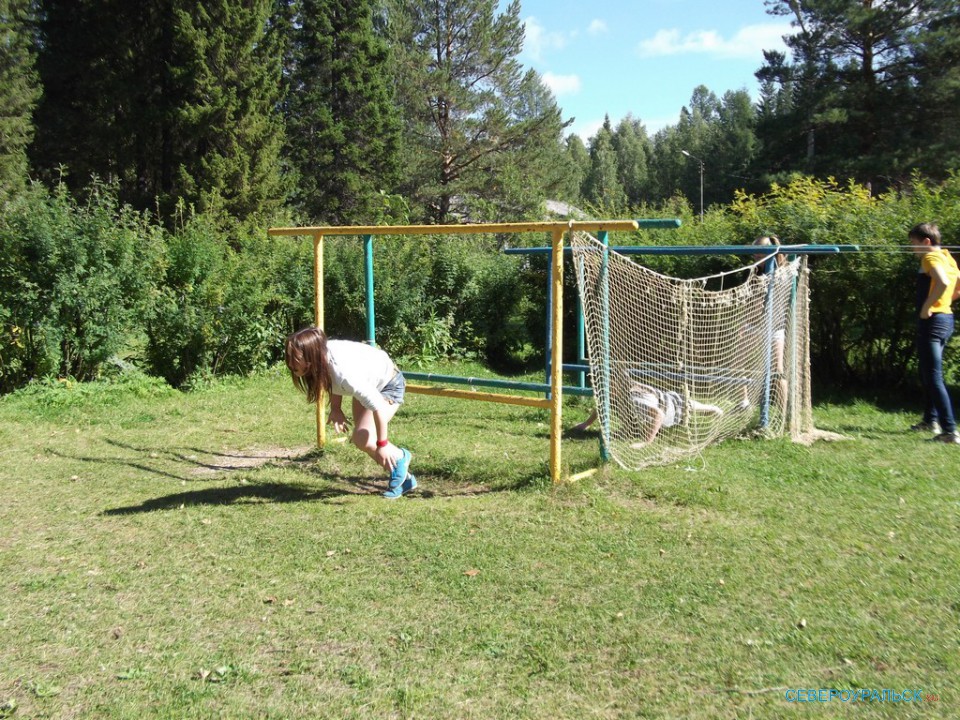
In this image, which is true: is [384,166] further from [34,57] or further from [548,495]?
[548,495]

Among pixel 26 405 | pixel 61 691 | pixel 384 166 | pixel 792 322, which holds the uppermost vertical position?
pixel 384 166

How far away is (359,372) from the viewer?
5547mm

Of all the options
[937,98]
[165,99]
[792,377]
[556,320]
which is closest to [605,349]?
[556,320]

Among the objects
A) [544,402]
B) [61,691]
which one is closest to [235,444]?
[544,402]

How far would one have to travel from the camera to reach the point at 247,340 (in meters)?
10.8

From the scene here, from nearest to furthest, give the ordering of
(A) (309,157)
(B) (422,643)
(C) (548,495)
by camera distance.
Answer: (B) (422,643) → (C) (548,495) → (A) (309,157)

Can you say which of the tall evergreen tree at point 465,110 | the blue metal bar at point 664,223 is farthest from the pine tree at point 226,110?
the blue metal bar at point 664,223

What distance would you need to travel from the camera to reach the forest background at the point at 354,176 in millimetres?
9336

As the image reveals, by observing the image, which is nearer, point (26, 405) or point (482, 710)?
point (482, 710)

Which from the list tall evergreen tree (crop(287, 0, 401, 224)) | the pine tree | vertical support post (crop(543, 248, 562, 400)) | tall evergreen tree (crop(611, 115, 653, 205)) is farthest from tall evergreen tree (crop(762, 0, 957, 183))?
tall evergreen tree (crop(611, 115, 653, 205))

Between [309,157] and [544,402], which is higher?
[309,157]

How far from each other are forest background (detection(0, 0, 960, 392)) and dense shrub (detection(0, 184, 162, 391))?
0.02m

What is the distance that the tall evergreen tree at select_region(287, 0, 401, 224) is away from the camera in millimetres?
34531

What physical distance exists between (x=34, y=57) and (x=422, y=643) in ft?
95.5
